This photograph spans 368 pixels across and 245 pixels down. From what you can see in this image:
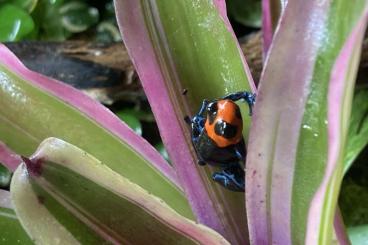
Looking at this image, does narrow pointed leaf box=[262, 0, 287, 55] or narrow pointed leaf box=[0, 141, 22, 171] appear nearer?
narrow pointed leaf box=[0, 141, 22, 171]

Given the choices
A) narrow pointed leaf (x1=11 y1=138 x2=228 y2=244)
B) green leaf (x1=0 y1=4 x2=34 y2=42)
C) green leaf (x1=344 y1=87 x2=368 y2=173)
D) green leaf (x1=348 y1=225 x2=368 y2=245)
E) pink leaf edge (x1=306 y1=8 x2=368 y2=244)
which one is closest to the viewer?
pink leaf edge (x1=306 y1=8 x2=368 y2=244)

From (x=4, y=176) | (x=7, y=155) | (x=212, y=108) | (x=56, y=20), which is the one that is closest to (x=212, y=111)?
(x=212, y=108)

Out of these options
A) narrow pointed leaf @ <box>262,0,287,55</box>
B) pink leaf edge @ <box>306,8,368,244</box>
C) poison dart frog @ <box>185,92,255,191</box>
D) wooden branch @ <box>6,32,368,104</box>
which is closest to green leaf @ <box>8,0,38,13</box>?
wooden branch @ <box>6,32,368,104</box>

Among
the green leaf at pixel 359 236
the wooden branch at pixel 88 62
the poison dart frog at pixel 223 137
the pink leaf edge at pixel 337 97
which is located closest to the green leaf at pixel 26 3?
the wooden branch at pixel 88 62

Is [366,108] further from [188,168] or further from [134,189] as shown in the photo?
[134,189]

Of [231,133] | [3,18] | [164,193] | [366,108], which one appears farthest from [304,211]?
[3,18]

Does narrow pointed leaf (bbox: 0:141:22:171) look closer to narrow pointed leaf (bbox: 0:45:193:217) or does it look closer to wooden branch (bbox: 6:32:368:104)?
narrow pointed leaf (bbox: 0:45:193:217)

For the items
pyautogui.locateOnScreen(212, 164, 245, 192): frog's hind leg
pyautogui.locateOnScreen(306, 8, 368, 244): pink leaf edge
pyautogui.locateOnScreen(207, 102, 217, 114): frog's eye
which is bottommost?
pyautogui.locateOnScreen(212, 164, 245, 192): frog's hind leg

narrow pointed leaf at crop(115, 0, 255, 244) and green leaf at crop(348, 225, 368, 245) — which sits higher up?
narrow pointed leaf at crop(115, 0, 255, 244)
